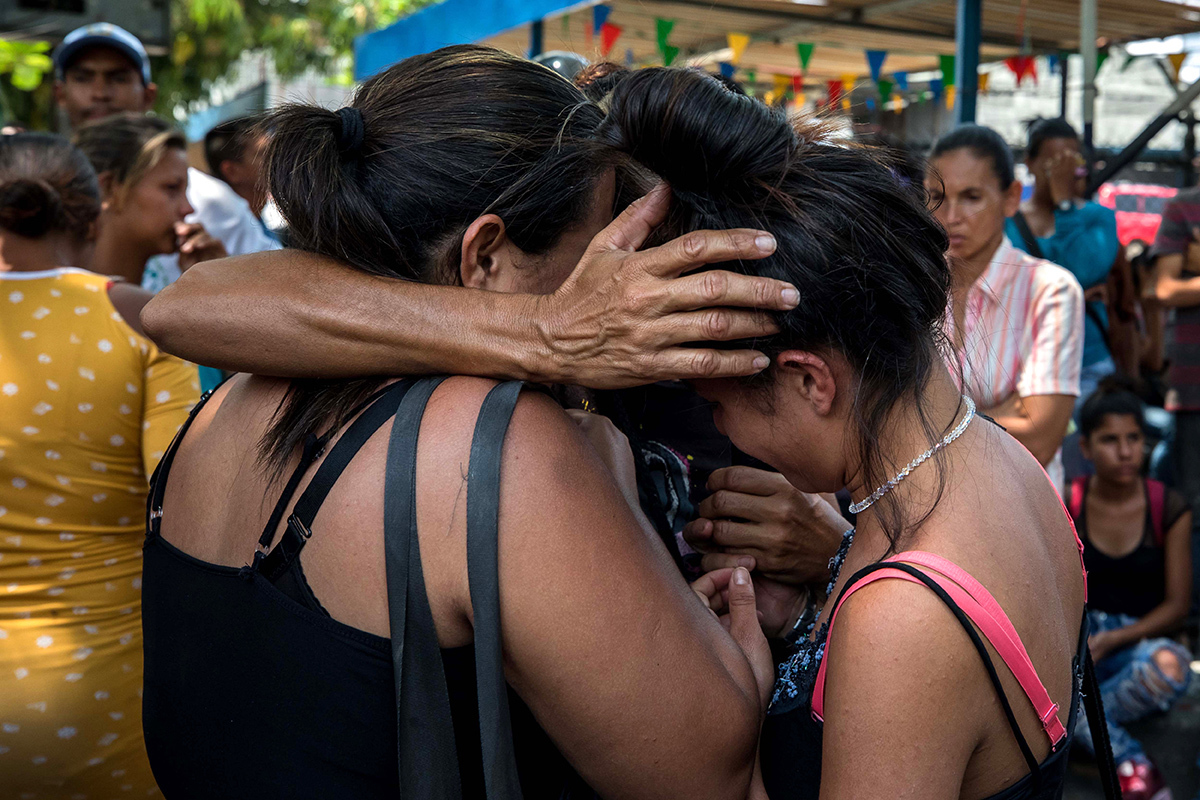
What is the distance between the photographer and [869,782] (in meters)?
1.20

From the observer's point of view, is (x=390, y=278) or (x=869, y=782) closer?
(x=869, y=782)

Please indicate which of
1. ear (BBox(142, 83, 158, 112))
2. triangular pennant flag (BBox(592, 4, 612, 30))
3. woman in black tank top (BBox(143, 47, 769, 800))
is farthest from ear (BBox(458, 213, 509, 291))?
triangular pennant flag (BBox(592, 4, 612, 30))

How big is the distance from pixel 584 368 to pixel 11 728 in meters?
1.64

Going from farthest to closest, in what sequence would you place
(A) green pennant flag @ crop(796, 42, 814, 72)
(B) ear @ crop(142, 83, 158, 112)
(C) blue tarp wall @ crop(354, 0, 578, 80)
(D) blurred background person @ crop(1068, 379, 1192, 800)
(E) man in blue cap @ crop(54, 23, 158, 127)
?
(A) green pennant flag @ crop(796, 42, 814, 72) < (C) blue tarp wall @ crop(354, 0, 578, 80) < (B) ear @ crop(142, 83, 158, 112) < (E) man in blue cap @ crop(54, 23, 158, 127) < (D) blurred background person @ crop(1068, 379, 1192, 800)

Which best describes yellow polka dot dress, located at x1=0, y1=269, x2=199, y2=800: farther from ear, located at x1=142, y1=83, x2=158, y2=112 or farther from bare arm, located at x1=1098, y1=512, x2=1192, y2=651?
bare arm, located at x1=1098, y1=512, x2=1192, y2=651

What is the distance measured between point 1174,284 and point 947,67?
3319mm

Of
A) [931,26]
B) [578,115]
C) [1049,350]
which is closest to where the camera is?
[578,115]

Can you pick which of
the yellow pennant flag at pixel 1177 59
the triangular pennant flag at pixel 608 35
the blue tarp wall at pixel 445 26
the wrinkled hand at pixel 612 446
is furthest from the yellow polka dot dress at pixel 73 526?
the yellow pennant flag at pixel 1177 59

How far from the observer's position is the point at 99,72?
15.4 feet

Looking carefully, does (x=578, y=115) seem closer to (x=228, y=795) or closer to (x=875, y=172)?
(x=875, y=172)

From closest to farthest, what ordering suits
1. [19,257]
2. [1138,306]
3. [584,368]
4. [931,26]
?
[584,368] < [19,257] < [1138,306] < [931,26]

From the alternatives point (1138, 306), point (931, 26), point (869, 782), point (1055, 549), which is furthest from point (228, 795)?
point (931, 26)

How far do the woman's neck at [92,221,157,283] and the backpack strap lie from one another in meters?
4.06

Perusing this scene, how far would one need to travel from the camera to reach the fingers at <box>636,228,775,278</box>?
1225 millimetres
